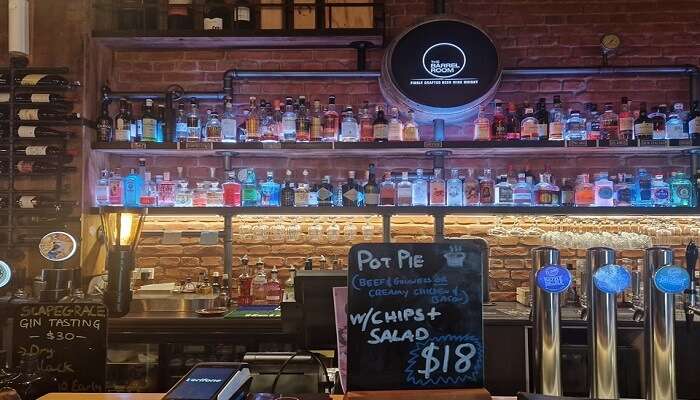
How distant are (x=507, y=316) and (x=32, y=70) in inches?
138

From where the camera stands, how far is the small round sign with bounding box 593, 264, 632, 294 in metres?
1.61

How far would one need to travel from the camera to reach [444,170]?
4254 mm

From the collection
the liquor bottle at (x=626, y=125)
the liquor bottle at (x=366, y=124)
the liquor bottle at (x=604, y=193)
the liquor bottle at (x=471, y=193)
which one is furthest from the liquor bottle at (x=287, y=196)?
the liquor bottle at (x=626, y=125)

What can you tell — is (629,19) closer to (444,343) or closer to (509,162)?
(509,162)

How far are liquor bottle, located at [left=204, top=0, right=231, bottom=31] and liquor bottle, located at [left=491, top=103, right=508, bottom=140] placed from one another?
2.00 m

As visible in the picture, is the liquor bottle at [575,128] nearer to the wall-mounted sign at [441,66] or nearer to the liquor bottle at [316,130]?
the wall-mounted sign at [441,66]

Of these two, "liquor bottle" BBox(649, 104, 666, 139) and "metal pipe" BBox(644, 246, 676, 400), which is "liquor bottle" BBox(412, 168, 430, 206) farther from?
"metal pipe" BBox(644, 246, 676, 400)

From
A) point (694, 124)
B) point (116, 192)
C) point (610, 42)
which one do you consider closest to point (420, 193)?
point (610, 42)

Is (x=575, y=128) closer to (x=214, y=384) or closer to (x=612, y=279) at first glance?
(x=612, y=279)

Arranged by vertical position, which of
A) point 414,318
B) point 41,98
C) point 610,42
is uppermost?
point 610,42

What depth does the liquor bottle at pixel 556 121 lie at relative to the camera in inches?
150

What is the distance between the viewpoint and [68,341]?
6.85 ft

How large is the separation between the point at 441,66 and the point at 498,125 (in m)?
0.57

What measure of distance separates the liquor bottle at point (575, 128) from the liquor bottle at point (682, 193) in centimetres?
68
